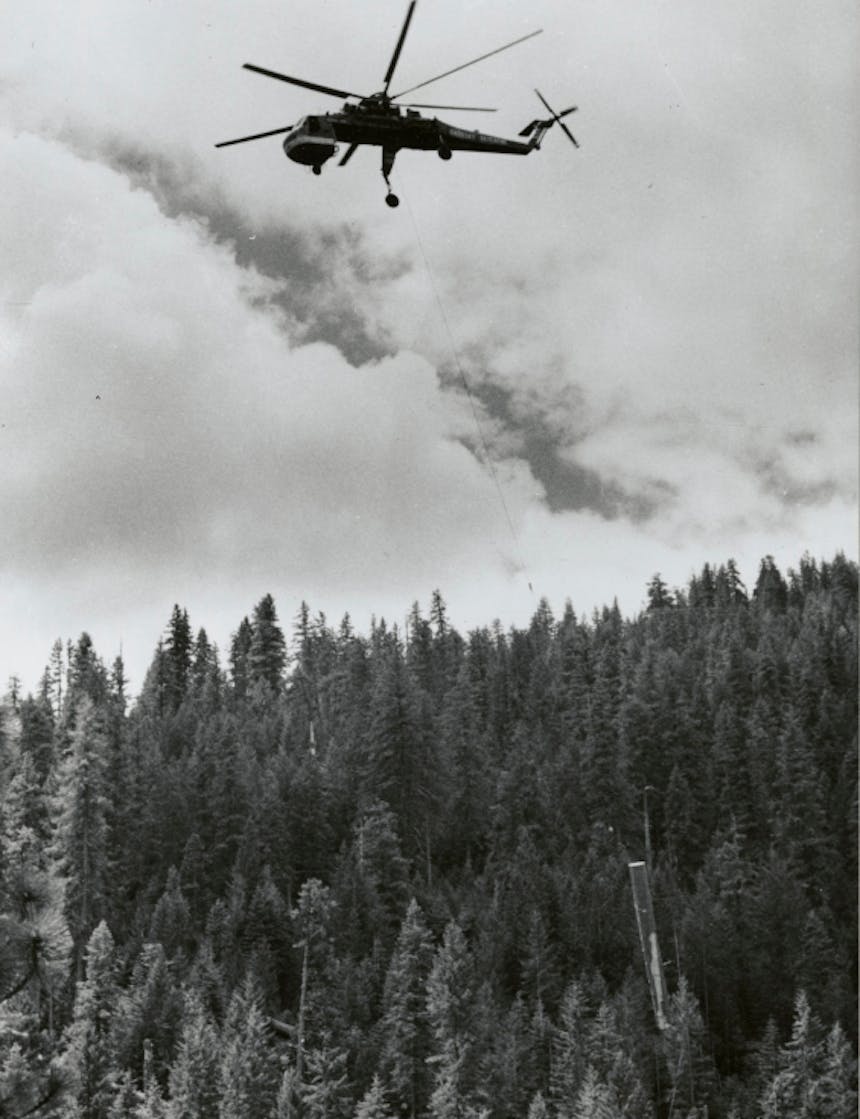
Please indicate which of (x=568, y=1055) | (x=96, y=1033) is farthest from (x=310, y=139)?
(x=568, y=1055)

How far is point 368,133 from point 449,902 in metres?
56.8

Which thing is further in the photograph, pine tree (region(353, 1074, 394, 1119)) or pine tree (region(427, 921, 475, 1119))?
pine tree (region(427, 921, 475, 1119))

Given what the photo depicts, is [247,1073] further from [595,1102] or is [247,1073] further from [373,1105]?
[595,1102]

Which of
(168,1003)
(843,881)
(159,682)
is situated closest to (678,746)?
(843,881)

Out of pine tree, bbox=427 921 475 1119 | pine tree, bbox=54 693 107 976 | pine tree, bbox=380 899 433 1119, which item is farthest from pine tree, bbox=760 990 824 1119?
pine tree, bbox=54 693 107 976

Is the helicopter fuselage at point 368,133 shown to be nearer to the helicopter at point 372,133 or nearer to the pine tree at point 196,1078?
the helicopter at point 372,133

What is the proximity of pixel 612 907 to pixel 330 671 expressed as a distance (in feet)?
241

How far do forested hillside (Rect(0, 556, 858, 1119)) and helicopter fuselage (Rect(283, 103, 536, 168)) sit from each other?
34.9 feet

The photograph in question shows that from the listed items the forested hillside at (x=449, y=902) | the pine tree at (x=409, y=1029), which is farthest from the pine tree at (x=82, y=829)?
the pine tree at (x=409, y=1029)

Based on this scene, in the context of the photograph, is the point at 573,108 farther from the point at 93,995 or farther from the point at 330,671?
the point at 330,671

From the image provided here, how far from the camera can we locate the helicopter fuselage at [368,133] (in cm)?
1786

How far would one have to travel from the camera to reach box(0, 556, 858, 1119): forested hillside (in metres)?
45.0

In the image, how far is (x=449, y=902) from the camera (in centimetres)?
6812

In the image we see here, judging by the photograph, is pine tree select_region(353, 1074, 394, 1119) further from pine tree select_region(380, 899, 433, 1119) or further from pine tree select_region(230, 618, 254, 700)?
pine tree select_region(230, 618, 254, 700)
